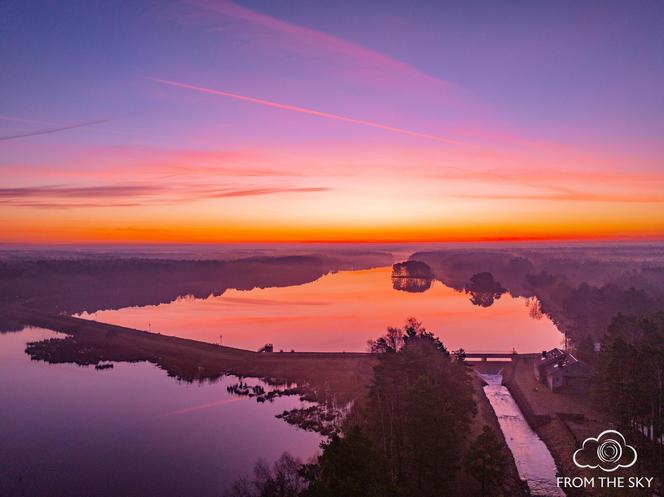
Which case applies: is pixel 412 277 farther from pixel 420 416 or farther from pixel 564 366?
pixel 420 416

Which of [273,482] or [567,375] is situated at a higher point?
[567,375]

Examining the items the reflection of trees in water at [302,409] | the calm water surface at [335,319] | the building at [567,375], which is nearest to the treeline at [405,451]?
the reflection of trees in water at [302,409]

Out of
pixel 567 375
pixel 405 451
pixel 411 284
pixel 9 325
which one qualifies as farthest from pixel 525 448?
pixel 411 284

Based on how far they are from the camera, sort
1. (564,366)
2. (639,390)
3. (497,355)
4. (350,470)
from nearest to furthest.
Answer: (350,470) < (639,390) < (564,366) < (497,355)

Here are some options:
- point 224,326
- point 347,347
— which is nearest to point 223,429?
point 347,347

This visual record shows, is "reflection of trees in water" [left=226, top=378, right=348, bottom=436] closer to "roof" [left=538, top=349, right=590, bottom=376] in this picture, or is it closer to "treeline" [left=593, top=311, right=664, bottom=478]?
"treeline" [left=593, top=311, right=664, bottom=478]

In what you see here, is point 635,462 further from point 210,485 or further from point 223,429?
point 223,429
